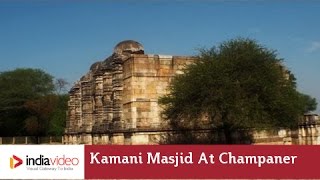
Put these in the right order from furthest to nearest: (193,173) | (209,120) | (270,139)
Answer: (270,139) → (209,120) → (193,173)

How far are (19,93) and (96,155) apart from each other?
57.9 meters

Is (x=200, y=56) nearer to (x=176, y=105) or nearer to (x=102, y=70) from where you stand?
(x=176, y=105)

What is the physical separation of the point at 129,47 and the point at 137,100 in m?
4.54

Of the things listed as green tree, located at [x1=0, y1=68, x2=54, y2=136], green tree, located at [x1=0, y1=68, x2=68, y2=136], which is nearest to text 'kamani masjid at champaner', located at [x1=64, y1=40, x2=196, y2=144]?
green tree, located at [x1=0, y1=68, x2=68, y2=136]

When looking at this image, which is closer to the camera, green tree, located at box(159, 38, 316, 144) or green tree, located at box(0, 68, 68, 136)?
green tree, located at box(159, 38, 316, 144)

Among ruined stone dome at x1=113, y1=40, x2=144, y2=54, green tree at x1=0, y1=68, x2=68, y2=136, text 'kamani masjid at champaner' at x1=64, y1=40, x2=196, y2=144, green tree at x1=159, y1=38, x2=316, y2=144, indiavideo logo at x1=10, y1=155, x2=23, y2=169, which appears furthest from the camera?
green tree at x1=0, y1=68, x2=68, y2=136

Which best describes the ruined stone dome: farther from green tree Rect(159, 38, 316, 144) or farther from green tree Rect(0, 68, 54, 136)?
green tree Rect(0, 68, 54, 136)

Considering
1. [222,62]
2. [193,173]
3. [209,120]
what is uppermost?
[222,62]

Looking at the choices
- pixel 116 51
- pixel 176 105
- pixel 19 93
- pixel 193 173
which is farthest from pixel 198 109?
pixel 19 93

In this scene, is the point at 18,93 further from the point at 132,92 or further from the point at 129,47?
the point at 132,92

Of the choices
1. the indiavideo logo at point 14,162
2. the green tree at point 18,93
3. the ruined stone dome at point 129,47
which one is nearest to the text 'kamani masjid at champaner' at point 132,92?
the ruined stone dome at point 129,47

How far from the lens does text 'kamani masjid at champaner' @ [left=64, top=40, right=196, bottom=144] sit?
95.3ft

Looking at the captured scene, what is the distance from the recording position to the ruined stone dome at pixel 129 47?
32.4 meters

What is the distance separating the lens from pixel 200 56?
98.0 feet
